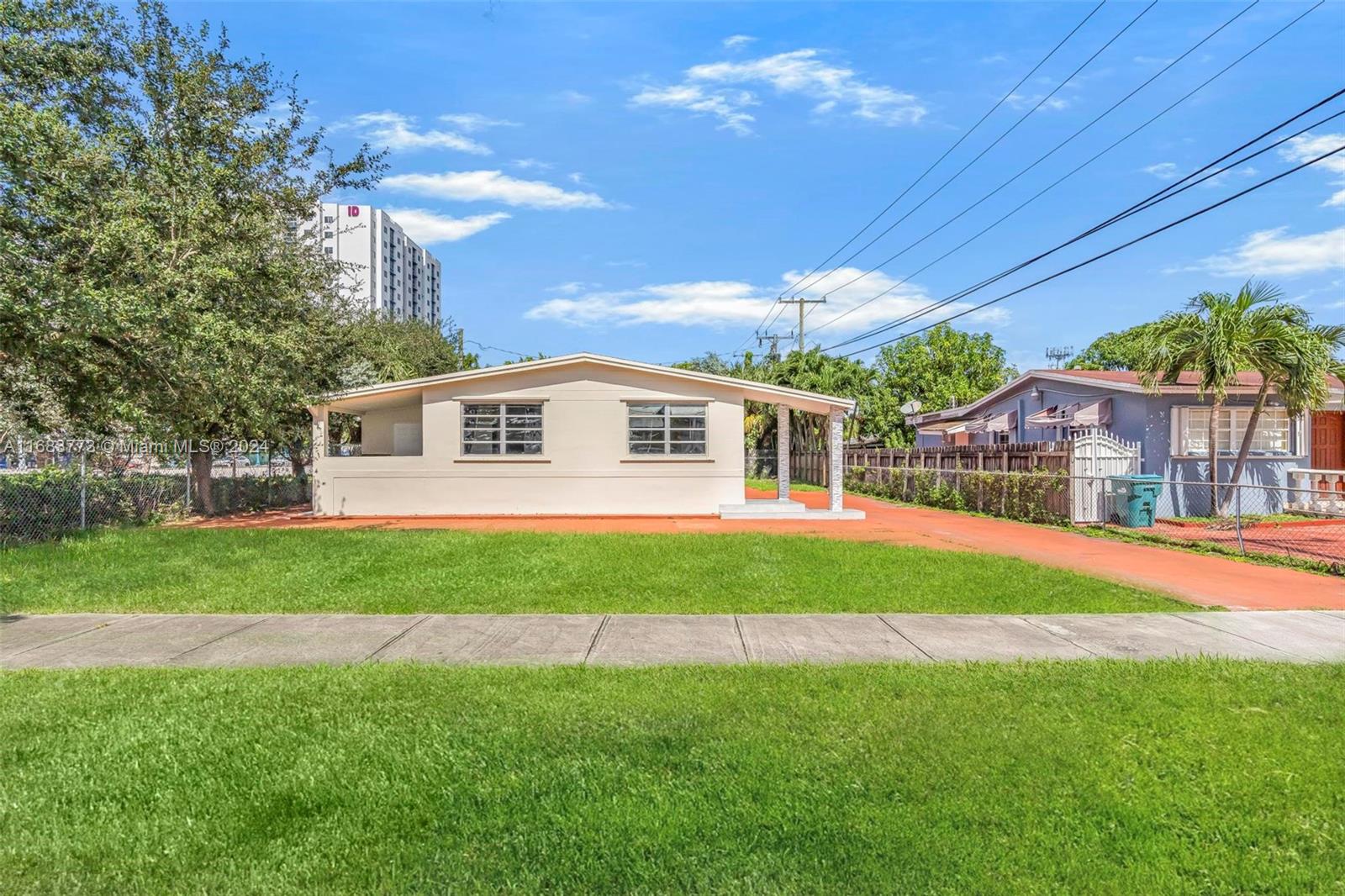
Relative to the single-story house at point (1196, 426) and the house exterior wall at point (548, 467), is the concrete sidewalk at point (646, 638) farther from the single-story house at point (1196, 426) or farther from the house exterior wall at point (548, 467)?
the house exterior wall at point (548, 467)

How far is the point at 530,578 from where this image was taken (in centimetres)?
953

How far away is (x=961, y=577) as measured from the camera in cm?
966

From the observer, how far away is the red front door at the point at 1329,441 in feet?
66.1

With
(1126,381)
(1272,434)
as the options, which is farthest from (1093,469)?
(1272,434)

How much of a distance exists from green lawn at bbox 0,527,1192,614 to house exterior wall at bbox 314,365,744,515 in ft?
23.2

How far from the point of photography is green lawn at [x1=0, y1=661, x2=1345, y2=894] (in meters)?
3.05

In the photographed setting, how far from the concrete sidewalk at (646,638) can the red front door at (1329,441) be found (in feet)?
51.4

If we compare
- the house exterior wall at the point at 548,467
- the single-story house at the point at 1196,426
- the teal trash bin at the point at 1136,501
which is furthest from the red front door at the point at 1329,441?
the house exterior wall at the point at 548,467

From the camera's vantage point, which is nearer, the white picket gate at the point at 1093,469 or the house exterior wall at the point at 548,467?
the white picket gate at the point at 1093,469

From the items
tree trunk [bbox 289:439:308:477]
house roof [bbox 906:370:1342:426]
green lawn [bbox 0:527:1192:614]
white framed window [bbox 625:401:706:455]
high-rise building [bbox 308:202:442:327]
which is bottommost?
green lawn [bbox 0:527:1192:614]

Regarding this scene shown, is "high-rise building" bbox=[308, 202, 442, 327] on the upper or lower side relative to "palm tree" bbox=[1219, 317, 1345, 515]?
upper

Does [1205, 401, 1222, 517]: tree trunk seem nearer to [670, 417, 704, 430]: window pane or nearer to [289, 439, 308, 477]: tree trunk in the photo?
[670, 417, 704, 430]: window pane

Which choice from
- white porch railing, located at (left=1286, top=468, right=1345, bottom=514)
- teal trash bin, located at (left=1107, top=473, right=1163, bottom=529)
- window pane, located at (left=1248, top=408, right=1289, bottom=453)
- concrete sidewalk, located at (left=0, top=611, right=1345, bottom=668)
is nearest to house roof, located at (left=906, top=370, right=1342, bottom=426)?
window pane, located at (left=1248, top=408, right=1289, bottom=453)

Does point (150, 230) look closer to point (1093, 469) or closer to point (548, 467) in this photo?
point (548, 467)
